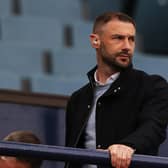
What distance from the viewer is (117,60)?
12.0 ft

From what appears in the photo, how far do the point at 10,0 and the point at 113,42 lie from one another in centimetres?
442

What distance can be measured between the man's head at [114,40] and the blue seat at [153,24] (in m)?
4.46

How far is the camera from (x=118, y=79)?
12.1 ft

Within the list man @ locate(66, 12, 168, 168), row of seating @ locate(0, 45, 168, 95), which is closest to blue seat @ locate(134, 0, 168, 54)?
row of seating @ locate(0, 45, 168, 95)

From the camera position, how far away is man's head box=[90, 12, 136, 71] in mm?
3656

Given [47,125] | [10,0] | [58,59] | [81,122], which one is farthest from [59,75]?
[81,122]

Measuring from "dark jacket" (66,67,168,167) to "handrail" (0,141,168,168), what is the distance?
107mm

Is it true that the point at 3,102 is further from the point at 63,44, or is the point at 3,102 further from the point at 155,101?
the point at 63,44

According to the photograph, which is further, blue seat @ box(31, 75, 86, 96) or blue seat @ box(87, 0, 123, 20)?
blue seat @ box(87, 0, 123, 20)

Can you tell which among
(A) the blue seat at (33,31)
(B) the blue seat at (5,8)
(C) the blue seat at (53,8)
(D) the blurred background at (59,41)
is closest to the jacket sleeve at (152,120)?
(D) the blurred background at (59,41)

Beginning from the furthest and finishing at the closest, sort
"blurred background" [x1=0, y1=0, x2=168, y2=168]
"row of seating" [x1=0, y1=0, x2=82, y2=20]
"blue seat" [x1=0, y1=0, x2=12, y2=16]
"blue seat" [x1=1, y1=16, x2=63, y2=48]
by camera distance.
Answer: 1. "row of seating" [x1=0, y1=0, x2=82, y2=20]
2. "blue seat" [x1=0, y1=0, x2=12, y2=16]
3. "blue seat" [x1=1, y1=16, x2=63, y2=48]
4. "blurred background" [x1=0, y1=0, x2=168, y2=168]

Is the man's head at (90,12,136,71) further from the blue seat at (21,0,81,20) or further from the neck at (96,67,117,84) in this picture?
the blue seat at (21,0,81,20)

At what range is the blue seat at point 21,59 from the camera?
7.65 metres

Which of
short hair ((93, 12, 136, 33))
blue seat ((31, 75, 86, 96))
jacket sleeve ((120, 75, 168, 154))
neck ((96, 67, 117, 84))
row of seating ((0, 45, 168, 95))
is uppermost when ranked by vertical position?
short hair ((93, 12, 136, 33))
